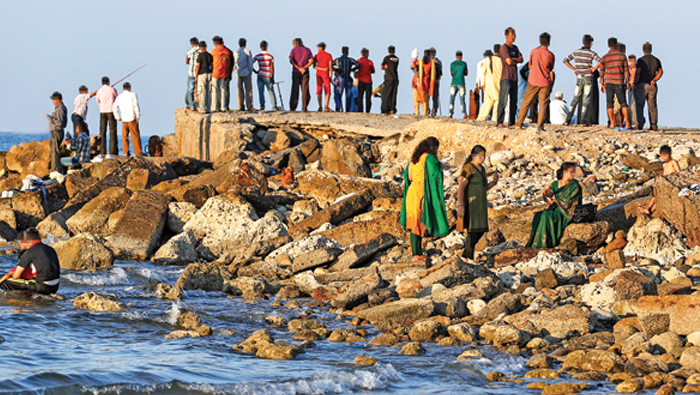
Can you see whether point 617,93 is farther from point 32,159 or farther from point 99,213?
point 32,159

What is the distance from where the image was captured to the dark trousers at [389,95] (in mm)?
20203

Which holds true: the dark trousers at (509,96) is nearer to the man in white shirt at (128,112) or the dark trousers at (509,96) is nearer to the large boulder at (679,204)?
the large boulder at (679,204)

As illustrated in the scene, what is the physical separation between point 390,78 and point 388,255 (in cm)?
1062

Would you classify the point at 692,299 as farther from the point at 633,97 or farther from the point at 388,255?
the point at 633,97

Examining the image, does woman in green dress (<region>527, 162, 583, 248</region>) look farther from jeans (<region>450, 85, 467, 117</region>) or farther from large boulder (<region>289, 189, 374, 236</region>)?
jeans (<region>450, 85, 467, 117</region>)

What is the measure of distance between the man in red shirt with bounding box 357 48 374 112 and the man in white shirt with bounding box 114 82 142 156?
5771 mm

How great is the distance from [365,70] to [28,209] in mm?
9042

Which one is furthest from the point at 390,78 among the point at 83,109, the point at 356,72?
the point at 83,109

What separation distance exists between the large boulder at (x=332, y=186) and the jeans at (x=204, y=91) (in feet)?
15.1

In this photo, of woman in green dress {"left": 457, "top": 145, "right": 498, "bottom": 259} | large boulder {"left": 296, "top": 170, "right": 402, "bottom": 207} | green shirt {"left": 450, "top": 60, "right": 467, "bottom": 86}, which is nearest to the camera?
woman in green dress {"left": 457, "top": 145, "right": 498, "bottom": 259}

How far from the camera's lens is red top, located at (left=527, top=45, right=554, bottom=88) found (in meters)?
14.0

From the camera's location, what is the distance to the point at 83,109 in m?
17.1

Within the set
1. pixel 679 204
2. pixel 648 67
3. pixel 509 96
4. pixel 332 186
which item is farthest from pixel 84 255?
pixel 648 67

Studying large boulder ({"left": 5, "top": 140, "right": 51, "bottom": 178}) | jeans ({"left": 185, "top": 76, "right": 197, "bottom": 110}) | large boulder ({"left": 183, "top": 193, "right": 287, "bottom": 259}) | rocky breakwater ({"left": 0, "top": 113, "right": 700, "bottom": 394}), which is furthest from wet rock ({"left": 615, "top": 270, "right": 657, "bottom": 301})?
large boulder ({"left": 5, "top": 140, "right": 51, "bottom": 178})
